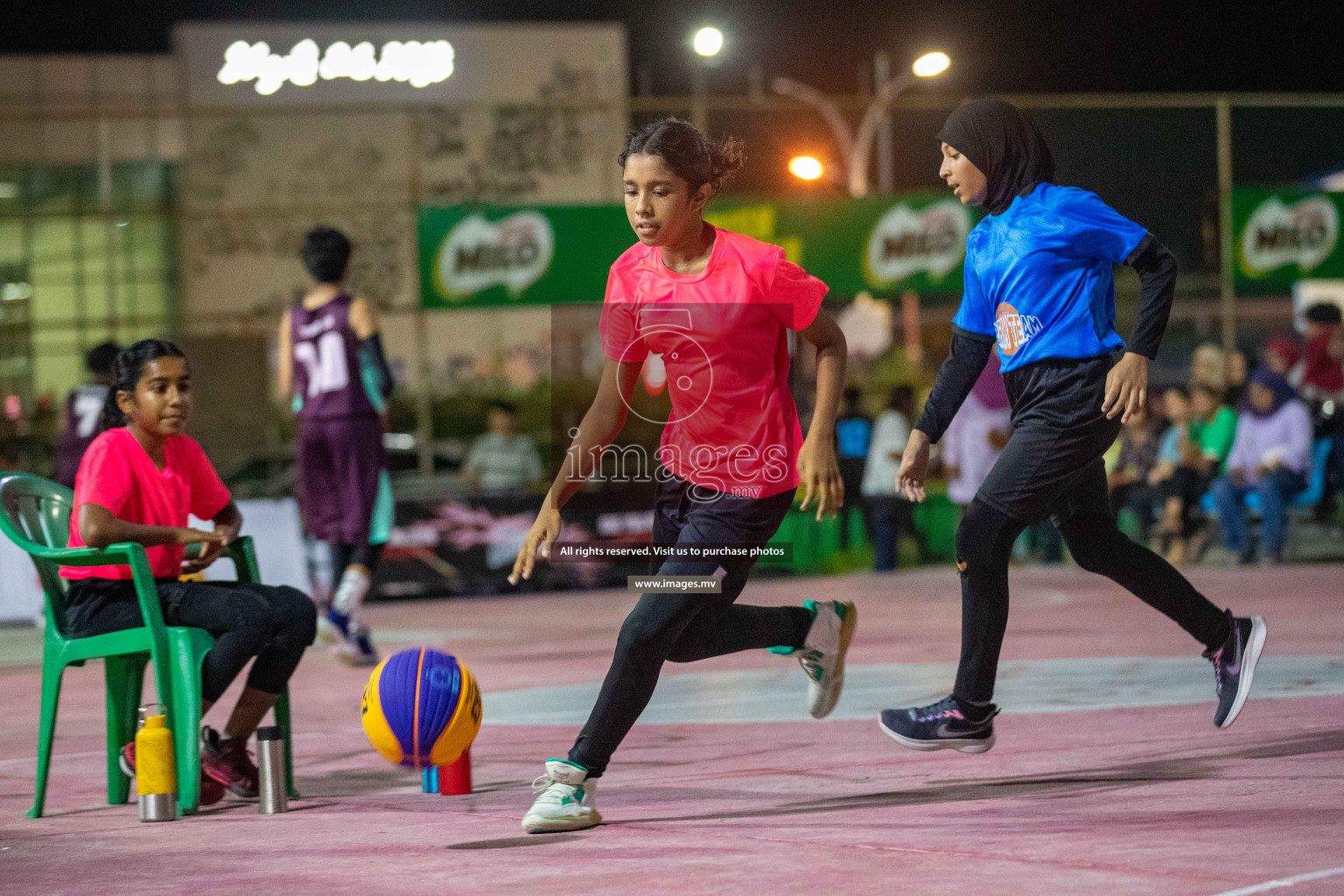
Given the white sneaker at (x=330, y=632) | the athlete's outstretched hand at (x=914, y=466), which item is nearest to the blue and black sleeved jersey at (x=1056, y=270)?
the athlete's outstretched hand at (x=914, y=466)

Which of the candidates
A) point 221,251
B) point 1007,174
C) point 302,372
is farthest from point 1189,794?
point 221,251

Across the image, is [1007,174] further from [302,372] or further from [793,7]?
[793,7]

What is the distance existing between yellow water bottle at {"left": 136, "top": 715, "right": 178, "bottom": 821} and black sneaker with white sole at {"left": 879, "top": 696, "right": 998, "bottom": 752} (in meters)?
2.05

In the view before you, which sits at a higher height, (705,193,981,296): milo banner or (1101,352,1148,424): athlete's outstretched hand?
(705,193,981,296): milo banner

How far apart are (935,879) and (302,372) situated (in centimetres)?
599

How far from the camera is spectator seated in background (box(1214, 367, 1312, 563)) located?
13047mm

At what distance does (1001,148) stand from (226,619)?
2.64 meters

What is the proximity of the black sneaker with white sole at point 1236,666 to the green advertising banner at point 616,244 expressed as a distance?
9.71m

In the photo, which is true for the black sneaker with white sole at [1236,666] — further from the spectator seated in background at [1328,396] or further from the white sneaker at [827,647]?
the spectator seated in background at [1328,396]

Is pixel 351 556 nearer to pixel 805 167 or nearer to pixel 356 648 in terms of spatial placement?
pixel 356 648

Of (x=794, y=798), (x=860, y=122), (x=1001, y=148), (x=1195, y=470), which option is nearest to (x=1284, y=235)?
(x=1195, y=470)

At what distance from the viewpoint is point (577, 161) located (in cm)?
2112

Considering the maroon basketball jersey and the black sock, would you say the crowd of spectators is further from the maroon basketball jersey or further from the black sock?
the black sock

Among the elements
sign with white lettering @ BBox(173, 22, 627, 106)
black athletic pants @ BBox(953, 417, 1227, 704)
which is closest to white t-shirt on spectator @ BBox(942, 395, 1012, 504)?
black athletic pants @ BBox(953, 417, 1227, 704)
